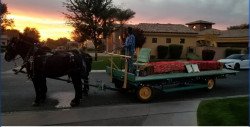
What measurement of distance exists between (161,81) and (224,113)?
3543mm

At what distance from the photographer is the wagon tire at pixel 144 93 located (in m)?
12.5

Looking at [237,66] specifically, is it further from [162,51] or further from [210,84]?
[162,51]

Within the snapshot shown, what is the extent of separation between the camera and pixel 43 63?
11906 millimetres

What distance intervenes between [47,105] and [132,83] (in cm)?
294

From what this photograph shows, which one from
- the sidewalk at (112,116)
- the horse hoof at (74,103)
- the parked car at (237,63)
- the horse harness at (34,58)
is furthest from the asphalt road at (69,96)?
the parked car at (237,63)

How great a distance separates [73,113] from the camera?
421 inches

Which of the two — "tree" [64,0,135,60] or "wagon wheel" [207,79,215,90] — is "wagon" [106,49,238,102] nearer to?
"wagon wheel" [207,79,215,90]

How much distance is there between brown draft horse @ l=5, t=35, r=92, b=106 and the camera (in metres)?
11.9

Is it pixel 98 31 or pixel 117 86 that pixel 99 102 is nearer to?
pixel 117 86

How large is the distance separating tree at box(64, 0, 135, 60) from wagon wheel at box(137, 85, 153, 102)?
92.8ft

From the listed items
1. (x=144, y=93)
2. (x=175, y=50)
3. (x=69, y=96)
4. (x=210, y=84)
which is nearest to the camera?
(x=144, y=93)

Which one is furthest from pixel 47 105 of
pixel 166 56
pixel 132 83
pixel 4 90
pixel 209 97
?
pixel 166 56

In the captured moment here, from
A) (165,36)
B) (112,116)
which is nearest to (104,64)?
(165,36)

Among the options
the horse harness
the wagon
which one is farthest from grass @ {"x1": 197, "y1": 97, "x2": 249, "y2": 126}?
the horse harness
